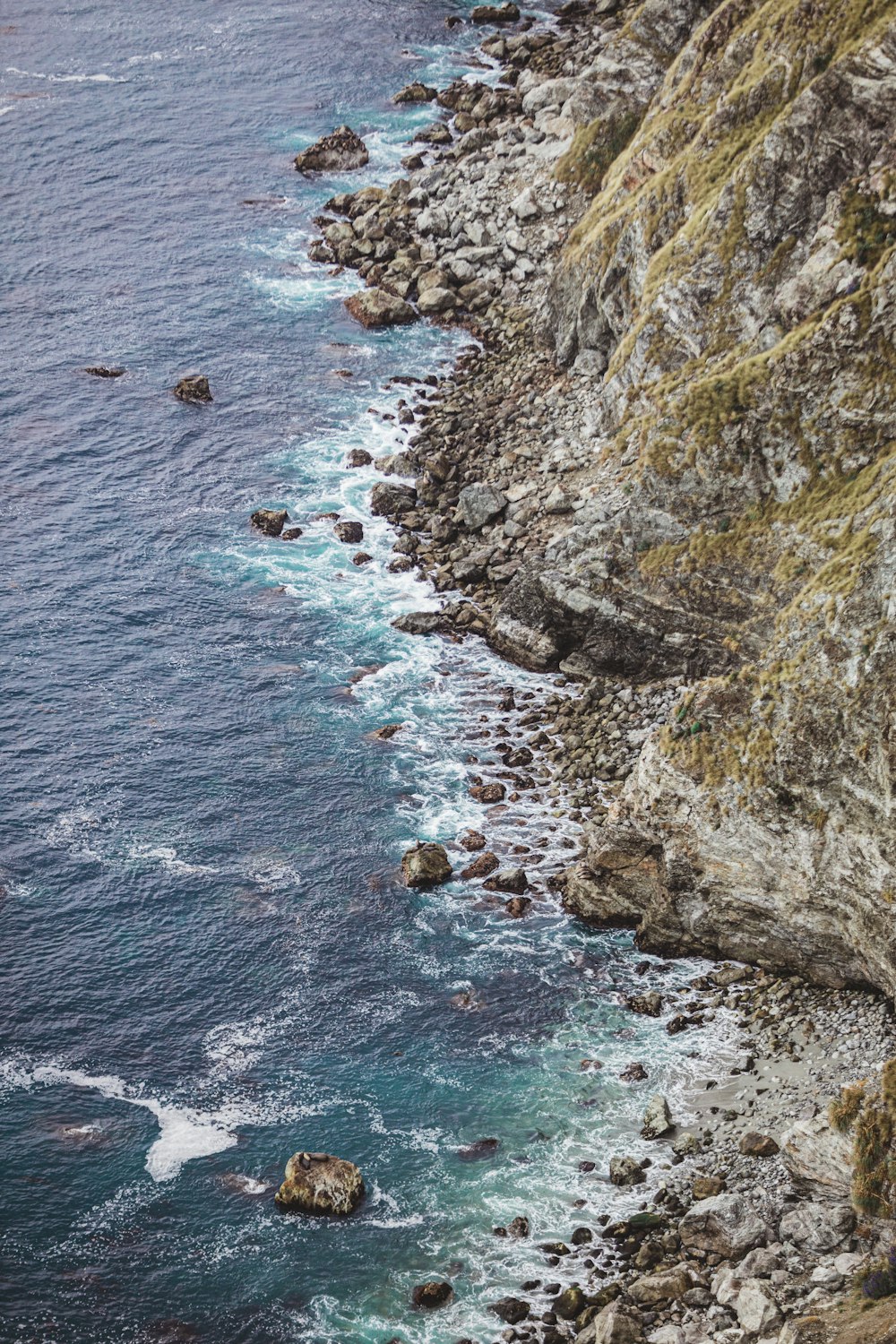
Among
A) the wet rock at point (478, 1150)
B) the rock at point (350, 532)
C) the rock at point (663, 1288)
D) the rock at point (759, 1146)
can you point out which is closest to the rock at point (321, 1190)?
the wet rock at point (478, 1150)

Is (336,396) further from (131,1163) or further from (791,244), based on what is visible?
(131,1163)

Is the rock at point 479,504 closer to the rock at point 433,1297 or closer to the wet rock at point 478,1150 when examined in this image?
the wet rock at point 478,1150

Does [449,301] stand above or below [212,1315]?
above

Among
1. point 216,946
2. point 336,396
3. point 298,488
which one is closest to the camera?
point 216,946

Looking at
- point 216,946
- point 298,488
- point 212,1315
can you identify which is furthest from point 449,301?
point 212,1315

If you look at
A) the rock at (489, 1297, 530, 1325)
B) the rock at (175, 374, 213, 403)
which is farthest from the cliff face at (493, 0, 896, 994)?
the rock at (175, 374, 213, 403)

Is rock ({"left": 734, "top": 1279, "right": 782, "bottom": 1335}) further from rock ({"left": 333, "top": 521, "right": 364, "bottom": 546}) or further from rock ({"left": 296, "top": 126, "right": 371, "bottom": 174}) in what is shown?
rock ({"left": 296, "top": 126, "right": 371, "bottom": 174})
